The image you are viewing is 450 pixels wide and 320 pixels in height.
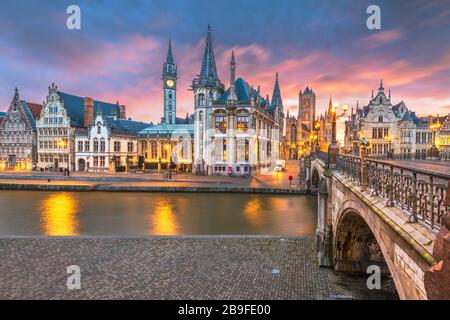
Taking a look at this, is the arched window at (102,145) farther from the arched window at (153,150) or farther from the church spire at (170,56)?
the church spire at (170,56)

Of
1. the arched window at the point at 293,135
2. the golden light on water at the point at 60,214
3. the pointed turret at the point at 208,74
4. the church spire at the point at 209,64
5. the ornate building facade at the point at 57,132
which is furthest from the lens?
the arched window at the point at 293,135

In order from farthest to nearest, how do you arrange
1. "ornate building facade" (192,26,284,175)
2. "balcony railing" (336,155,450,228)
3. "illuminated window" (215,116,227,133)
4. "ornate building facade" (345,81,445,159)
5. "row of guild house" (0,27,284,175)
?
1. "ornate building facade" (345,81,445,159)
2. "illuminated window" (215,116,227,133)
3. "row of guild house" (0,27,284,175)
4. "ornate building facade" (192,26,284,175)
5. "balcony railing" (336,155,450,228)

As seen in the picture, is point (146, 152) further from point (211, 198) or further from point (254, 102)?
point (211, 198)

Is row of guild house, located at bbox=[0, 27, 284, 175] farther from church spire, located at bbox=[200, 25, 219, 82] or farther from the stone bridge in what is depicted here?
the stone bridge

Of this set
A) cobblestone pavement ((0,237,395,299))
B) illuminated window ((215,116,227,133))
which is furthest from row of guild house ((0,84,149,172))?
cobblestone pavement ((0,237,395,299))

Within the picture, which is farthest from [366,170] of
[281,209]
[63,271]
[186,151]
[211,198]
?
[186,151]

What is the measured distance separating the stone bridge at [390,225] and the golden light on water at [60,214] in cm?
1614

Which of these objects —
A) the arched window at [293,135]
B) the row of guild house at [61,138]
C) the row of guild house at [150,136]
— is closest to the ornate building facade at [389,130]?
the row of guild house at [150,136]

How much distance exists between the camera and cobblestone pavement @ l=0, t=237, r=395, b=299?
9.94m

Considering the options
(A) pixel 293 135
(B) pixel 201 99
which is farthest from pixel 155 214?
(A) pixel 293 135

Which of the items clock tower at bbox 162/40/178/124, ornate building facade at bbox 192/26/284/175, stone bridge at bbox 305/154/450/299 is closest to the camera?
stone bridge at bbox 305/154/450/299

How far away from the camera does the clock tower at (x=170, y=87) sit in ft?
259

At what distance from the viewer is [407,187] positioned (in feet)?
19.4

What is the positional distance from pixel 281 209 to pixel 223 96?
96.1ft
